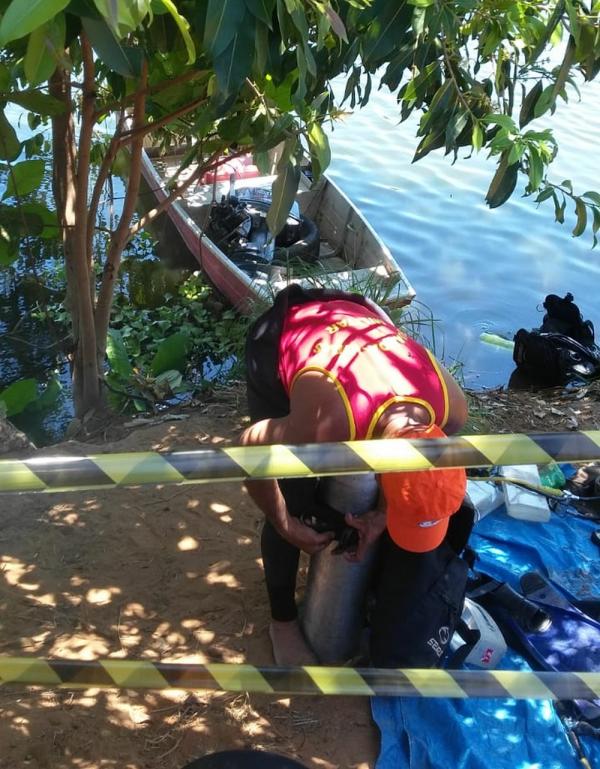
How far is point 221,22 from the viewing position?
163 cm

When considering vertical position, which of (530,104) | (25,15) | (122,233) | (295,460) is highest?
(25,15)

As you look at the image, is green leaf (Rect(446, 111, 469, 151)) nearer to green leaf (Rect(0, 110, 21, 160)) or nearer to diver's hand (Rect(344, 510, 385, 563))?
diver's hand (Rect(344, 510, 385, 563))

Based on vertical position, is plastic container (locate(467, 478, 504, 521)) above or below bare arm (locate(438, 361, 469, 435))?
below

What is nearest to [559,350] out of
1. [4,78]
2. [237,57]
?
[4,78]

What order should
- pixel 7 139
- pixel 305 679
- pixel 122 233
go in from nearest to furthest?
pixel 305 679 < pixel 7 139 < pixel 122 233

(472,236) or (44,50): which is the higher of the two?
(44,50)

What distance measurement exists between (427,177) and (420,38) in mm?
10482

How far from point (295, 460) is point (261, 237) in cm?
773

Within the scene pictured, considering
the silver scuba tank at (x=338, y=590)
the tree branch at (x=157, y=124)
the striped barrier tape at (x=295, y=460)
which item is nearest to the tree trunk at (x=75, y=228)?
the tree branch at (x=157, y=124)

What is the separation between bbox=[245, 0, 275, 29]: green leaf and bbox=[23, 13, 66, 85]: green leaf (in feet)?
1.26

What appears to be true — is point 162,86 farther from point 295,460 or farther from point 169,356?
point 169,356

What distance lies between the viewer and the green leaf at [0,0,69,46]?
111cm

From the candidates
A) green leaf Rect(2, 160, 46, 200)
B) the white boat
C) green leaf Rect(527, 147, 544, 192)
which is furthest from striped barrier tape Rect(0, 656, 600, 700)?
the white boat

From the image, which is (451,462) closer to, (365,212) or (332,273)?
(332,273)
